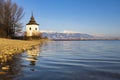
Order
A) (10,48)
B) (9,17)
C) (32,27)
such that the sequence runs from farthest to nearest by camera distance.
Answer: (32,27)
(9,17)
(10,48)

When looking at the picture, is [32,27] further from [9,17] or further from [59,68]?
[59,68]

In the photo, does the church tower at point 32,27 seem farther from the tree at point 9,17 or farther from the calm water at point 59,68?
the calm water at point 59,68

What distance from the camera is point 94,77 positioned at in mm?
8742

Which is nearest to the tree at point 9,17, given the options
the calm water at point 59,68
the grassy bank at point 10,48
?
the grassy bank at point 10,48

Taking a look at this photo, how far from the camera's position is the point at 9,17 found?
58.9m

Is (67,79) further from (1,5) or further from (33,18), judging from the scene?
(33,18)

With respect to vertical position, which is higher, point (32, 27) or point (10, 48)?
point (32, 27)

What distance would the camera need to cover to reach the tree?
57875 millimetres

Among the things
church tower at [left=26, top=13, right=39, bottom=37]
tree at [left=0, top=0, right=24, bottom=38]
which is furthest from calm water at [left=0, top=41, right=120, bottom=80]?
church tower at [left=26, top=13, right=39, bottom=37]

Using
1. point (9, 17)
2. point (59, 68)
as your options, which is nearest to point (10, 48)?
point (59, 68)

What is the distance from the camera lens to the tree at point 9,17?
57.9 m

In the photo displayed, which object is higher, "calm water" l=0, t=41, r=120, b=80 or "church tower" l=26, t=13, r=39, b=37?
"church tower" l=26, t=13, r=39, b=37

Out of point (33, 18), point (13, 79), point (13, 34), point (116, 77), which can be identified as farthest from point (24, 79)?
point (33, 18)

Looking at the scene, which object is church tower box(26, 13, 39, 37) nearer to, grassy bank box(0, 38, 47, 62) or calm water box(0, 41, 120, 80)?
grassy bank box(0, 38, 47, 62)
